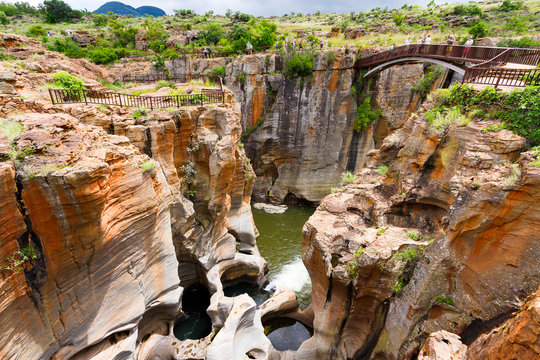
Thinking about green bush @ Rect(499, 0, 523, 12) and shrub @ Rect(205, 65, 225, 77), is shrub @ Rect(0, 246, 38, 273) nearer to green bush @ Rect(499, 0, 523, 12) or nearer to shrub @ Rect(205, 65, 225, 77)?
shrub @ Rect(205, 65, 225, 77)

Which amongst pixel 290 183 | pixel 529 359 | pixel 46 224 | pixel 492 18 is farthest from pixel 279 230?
pixel 492 18

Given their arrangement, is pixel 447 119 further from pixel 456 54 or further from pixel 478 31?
pixel 478 31

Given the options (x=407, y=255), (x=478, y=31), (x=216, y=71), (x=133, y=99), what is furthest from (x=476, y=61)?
(x=216, y=71)

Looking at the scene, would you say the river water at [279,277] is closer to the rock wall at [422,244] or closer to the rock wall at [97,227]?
the rock wall at [97,227]

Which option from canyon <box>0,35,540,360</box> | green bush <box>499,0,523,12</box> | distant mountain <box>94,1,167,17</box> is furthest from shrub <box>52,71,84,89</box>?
distant mountain <box>94,1,167,17</box>

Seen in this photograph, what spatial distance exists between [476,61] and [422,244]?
9.29 meters

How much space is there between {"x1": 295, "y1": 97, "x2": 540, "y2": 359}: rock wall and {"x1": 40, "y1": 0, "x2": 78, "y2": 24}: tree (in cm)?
5199

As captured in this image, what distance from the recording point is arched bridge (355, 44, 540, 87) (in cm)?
793

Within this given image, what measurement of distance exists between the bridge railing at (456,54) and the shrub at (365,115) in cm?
295

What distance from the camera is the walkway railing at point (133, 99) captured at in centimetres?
916

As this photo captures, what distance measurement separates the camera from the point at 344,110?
20031 millimetres

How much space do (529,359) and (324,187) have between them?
1882 cm

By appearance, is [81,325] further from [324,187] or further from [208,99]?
[324,187]

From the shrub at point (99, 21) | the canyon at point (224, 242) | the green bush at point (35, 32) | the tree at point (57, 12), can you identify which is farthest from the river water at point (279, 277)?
the tree at point (57, 12)
